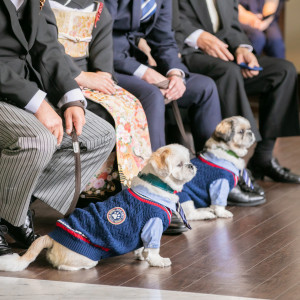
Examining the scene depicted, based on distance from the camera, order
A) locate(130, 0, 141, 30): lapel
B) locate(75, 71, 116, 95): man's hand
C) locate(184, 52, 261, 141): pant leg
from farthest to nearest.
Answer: locate(184, 52, 261, 141): pant leg < locate(130, 0, 141, 30): lapel < locate(75, 71, 116, 95): man's hand

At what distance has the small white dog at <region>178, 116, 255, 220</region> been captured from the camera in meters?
3.36

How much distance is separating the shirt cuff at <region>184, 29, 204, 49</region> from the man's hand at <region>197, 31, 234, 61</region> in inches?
0.7

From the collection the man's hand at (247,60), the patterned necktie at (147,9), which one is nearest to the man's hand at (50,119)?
the patterned necktie at (147,9)

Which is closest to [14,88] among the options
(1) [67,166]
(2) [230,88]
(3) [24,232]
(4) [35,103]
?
(4) [35,103]

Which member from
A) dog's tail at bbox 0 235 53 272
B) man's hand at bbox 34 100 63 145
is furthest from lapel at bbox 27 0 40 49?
dog's tail at bbox 0 235 53 272

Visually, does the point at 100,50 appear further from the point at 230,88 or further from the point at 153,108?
the point at 230,88

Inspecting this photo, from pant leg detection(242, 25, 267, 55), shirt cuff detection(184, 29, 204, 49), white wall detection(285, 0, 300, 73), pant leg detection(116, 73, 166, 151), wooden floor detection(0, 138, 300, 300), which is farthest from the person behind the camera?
white wall detection(285, 0, 300, 73)

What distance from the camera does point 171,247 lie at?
9.44 feet

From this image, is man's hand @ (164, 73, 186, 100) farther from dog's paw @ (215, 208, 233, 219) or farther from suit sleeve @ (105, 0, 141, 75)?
dog's paw @ (215, 208, 233, 219)

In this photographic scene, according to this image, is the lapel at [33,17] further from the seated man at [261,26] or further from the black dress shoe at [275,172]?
the seated man at [261,26]

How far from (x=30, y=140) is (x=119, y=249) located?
0.52 meters

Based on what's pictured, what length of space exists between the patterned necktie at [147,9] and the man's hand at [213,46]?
1.75ft

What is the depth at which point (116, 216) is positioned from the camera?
2551 millimetres

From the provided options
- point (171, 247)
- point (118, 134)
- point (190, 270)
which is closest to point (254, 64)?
point (118, 134)
